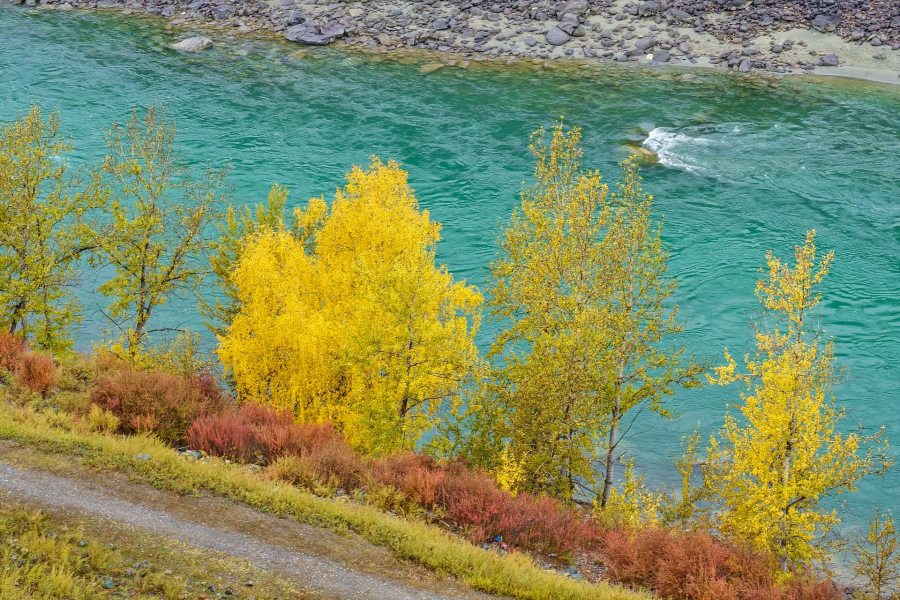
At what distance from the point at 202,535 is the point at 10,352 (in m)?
12.7

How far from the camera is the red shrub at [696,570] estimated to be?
813 inches

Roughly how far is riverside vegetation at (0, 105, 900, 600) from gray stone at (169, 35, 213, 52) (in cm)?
4418

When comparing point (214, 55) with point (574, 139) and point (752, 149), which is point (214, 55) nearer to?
point (752, 149)

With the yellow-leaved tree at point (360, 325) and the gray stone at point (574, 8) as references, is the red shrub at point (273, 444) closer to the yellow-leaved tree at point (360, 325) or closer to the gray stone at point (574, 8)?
the yellow-leaved tree at point (360, 325)

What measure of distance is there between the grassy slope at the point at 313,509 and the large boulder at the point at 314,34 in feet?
192

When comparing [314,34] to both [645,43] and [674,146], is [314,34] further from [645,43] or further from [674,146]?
[674,146]

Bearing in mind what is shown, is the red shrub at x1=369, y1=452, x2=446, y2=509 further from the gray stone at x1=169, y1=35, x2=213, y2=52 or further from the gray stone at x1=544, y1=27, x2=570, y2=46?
the gray stone at x1=169, y1=35, x2=213, y2=52

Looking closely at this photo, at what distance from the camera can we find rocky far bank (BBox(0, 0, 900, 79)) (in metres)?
69.9

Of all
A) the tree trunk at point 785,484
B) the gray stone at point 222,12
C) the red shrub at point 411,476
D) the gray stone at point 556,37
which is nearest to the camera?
the tree trunk at point 785,484

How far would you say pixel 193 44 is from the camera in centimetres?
7438

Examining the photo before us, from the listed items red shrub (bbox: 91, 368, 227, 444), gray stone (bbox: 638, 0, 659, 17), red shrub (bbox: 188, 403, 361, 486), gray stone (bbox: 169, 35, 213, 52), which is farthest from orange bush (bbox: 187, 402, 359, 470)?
gray stone (bbox: 638, 0, 659, 17)

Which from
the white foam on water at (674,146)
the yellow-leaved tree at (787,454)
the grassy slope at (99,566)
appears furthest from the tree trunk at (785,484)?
the white foam on water at (674,146)

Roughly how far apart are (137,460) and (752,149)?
46632 mm

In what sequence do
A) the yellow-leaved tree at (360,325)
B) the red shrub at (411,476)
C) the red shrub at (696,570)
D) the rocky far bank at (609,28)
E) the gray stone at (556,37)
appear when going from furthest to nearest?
the gray stone at (556,37) < the rocky far bank at (609,28) < the yellow-leaved tree at (360,325) < the red shrub at (411,476) < the red shrub at (696,570)
